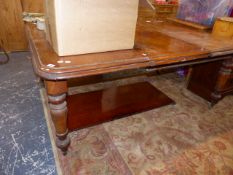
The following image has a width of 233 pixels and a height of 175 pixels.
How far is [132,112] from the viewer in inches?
62.1

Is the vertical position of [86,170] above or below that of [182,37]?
below

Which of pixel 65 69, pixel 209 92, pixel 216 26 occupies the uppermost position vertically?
pixel 216 26

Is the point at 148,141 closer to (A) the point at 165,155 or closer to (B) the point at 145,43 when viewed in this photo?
(A) the point at 165,155

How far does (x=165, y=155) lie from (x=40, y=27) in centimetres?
121

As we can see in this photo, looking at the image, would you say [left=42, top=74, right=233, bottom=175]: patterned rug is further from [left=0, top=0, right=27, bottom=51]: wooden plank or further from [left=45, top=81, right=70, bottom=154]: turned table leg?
[left=0, top=0, right=27, bottom=51]: wooden plank

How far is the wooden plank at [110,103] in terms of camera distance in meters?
1.47

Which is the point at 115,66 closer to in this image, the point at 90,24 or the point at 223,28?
the point at 90,24

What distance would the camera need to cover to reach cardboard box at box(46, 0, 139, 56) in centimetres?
76

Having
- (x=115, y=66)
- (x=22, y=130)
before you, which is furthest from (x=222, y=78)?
(x=22, y=130)

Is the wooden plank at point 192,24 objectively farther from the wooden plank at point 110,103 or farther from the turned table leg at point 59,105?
the turned table leg at point 59,105

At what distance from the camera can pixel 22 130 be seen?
1412 millimetres

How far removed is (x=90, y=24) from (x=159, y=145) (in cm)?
99

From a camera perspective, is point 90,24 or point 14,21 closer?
point 90,24

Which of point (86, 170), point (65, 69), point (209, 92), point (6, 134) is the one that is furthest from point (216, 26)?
point (6, 134)
